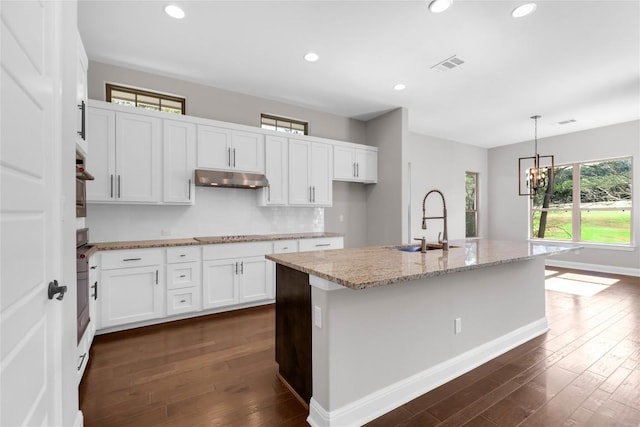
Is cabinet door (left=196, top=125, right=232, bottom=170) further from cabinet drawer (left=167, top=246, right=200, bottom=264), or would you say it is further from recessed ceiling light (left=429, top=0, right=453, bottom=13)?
recessed ceiling light (left=429, top=0, right=453, bottom=13)

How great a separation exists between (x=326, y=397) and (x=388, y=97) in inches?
161

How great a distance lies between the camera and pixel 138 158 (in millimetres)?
3336

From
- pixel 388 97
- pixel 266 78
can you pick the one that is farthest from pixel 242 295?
pixel 388 97

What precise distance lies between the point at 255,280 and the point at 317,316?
221cm

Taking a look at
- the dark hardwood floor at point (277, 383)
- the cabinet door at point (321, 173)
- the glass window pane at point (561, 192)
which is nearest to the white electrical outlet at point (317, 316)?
the dark hardwood floor at point (277, 383)

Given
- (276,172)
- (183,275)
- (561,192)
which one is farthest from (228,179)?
(561,192)

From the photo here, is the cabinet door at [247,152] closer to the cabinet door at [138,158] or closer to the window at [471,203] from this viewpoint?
the cabinet door at [138,158]

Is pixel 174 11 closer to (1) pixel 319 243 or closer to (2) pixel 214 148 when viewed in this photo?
(2) pixel 214 148

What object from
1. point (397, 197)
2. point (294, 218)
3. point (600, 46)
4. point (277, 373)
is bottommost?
point (277, 373)

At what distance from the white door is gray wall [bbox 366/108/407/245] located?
433 cm

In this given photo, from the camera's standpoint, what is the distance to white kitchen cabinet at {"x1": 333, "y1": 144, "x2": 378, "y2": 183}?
484cm

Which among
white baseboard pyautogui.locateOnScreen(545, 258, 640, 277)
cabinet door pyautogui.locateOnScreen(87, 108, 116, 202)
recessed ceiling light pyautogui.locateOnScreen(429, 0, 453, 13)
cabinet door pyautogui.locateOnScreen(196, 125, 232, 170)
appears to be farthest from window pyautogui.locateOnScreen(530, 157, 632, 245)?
cabinet door pyautogui.locateOnScreen(87, 108, 116, 202)

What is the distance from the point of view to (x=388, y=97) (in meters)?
4.44

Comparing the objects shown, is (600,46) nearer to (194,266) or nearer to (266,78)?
(266,78)
